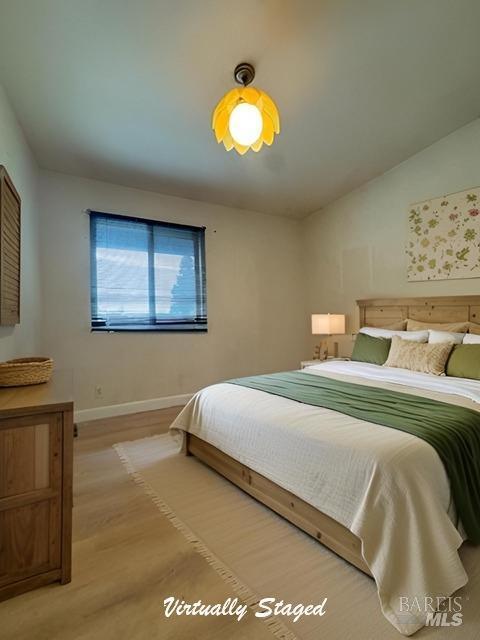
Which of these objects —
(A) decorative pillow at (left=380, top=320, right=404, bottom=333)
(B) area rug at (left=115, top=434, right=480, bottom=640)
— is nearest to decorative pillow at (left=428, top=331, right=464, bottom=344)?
(A) decorative pillow at (left=380, top=320, right=404, bottom=333)

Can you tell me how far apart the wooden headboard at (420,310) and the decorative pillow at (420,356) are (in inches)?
24.9

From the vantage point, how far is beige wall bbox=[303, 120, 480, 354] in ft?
11.2

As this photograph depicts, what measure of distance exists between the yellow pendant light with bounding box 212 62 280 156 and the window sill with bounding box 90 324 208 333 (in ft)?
7.41

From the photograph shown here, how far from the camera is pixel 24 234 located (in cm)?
273

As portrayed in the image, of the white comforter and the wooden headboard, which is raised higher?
the wooden headboard

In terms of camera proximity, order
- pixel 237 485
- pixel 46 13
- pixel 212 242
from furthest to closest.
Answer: pixel 212 242 → pixel 237 485 → pixel 46 13

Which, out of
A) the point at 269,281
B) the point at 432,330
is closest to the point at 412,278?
the point at 432,330

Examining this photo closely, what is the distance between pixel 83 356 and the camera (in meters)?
3.54

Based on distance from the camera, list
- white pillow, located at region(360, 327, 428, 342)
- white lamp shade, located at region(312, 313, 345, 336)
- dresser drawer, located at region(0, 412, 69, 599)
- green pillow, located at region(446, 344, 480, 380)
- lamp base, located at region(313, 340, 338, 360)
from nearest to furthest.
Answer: dresser drawer, located at region(0, 412, 69, 599)
green pillow, located at region(446, 344, 480, 380)
white pillow, located at region(360, 327, 428, 342)
white lamp shade, located at region(312, 313, 345, 336)
lamp base, located at region(313, 340, 338, 360)

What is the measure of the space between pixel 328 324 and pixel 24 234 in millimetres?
3126

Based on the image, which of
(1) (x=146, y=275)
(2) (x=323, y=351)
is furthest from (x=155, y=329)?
(2) (x=323, y=351)

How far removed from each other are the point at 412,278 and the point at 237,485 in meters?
2.86

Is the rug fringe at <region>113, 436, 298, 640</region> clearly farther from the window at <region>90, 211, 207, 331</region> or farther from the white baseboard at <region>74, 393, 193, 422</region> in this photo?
the window at <region>90, 211, 207, 331</region>

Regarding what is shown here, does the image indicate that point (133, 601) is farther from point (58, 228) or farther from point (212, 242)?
point (212, 242)
